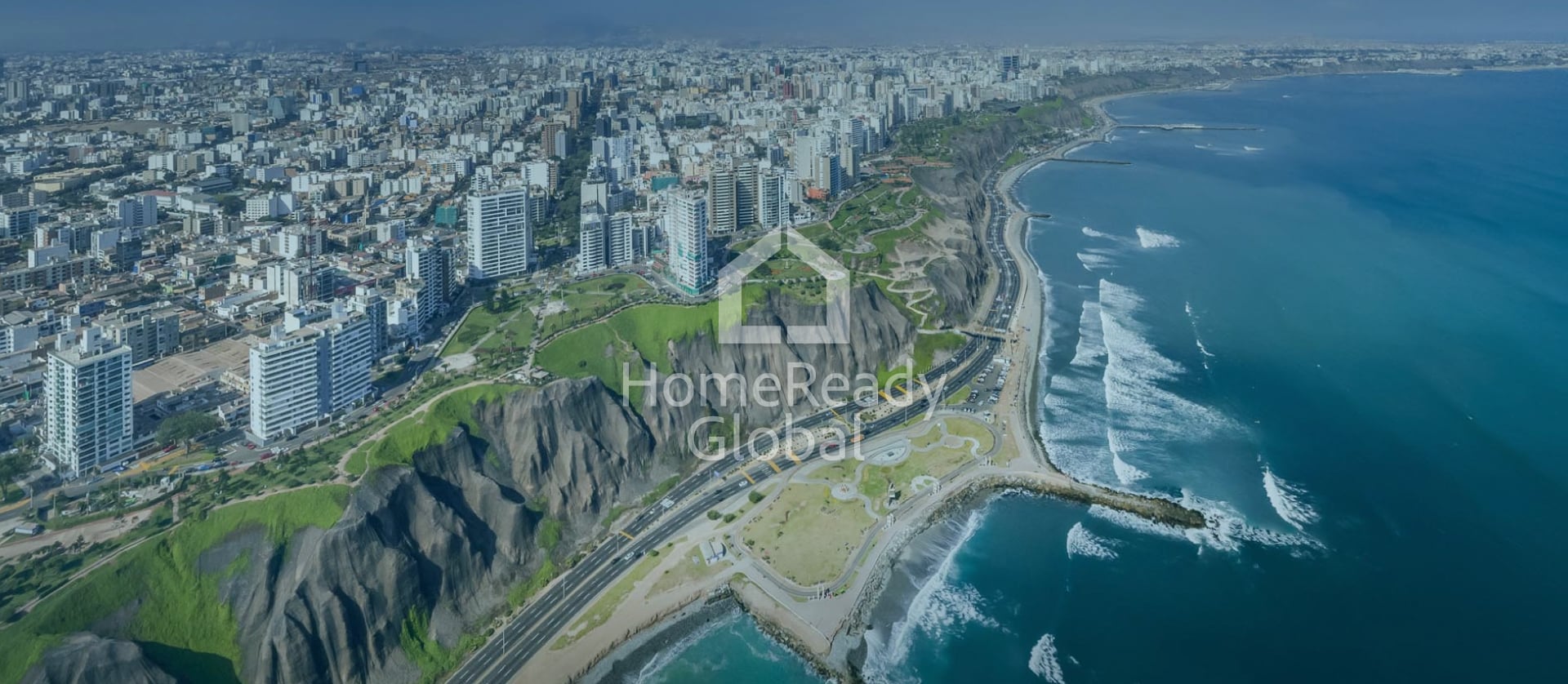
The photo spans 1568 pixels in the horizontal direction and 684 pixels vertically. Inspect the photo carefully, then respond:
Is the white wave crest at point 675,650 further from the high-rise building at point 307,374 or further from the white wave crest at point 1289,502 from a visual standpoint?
the white wave crest at point 1289,502

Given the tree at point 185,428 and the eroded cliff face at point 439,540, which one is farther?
the tree at point 185,428

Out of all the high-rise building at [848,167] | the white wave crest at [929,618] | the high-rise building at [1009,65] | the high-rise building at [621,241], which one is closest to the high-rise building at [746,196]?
the high-rise building at [621,241]

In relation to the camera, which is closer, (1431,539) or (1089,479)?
(1431,539)

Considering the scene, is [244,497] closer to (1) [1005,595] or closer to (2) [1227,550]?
(1) [1005,595]

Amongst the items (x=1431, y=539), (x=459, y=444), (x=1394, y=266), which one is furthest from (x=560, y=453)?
(x=1394, y=266)

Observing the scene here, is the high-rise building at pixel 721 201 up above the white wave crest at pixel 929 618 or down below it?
above
